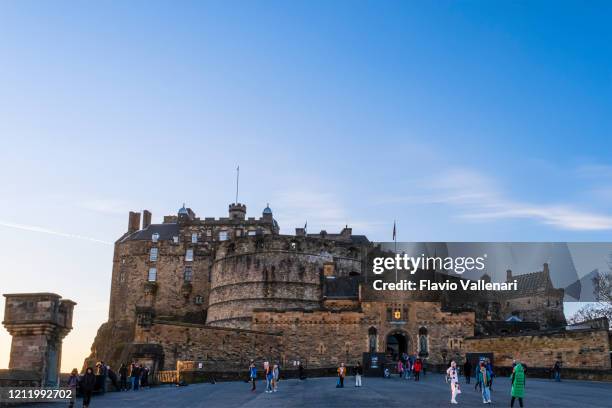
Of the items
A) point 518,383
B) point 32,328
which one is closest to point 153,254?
point 32,328

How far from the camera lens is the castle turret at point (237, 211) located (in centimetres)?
6856

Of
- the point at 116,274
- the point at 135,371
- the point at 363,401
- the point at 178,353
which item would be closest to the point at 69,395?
the point at 363,401

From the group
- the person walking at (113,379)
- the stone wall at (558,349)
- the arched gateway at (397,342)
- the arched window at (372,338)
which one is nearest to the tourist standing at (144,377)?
the person walking at (113,379)

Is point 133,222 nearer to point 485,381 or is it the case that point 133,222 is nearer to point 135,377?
point 135,377

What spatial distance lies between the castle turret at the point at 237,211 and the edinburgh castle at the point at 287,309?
0.23 m

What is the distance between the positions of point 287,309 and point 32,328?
3200cm

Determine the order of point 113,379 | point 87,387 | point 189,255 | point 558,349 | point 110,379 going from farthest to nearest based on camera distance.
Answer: point 189,255 < point 558,349 < point 110,379 < point 113,379 < point 87,387

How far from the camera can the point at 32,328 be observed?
52.9 feet

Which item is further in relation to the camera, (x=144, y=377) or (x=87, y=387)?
(x=144, y=377)

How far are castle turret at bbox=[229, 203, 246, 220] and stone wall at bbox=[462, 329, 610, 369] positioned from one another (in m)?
32.5

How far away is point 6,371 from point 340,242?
44598mm

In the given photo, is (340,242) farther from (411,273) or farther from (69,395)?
(69,395)

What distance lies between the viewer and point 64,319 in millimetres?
16781

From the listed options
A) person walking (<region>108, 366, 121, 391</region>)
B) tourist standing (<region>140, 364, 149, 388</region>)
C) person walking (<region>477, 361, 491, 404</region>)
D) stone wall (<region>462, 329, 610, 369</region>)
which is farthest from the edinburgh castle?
person walking (<region>477, 361, 491, 404</region>)
